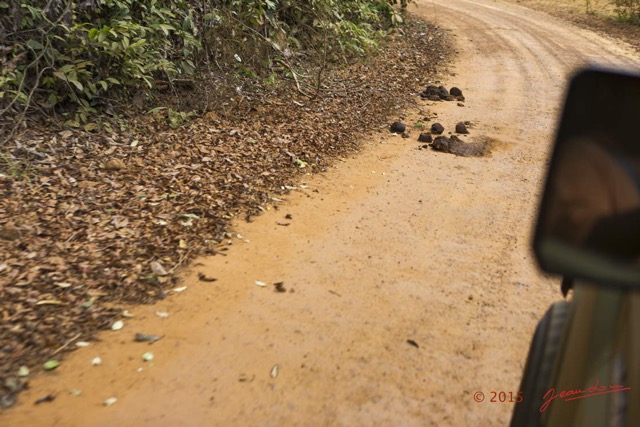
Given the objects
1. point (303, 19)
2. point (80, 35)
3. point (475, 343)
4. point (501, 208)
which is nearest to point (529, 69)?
point (303, 19)

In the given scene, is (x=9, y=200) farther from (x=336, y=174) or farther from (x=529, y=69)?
(x=529, y=69)

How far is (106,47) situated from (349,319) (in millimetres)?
4029

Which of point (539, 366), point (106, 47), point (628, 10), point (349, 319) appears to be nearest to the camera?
point (539, 366)

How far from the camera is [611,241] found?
1.23 meters

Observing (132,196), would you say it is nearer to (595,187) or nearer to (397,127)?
(397,127)

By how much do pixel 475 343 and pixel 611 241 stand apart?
2634 mm

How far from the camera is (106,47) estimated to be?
6184 millimetres

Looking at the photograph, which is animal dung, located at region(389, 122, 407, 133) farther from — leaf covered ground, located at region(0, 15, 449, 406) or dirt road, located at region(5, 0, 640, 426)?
dirt road, located at region(5, 0, 640, 426)

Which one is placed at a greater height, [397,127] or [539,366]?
[539,366]

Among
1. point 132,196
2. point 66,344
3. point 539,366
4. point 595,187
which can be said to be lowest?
point 66,344

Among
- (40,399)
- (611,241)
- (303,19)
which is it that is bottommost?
(40,399)
